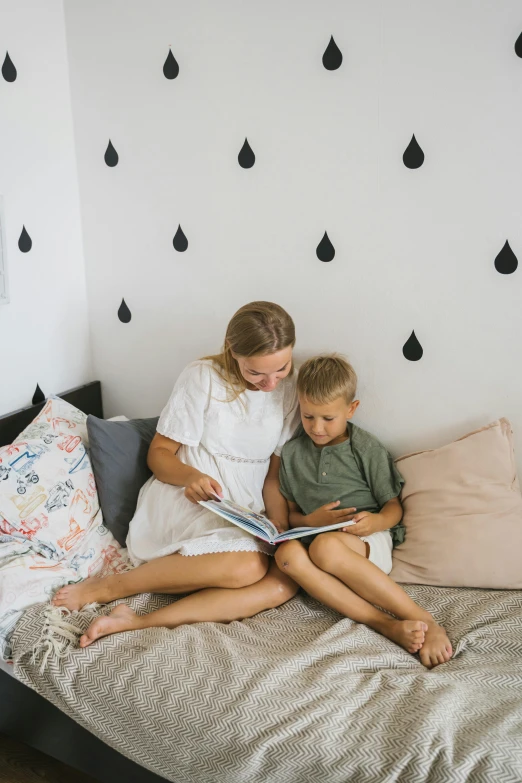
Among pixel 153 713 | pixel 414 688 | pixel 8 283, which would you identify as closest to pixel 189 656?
pixel 153 713

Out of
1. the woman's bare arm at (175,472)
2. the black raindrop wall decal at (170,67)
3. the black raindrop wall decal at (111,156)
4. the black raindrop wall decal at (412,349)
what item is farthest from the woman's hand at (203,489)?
the black raindrop wall decal at (170,67)

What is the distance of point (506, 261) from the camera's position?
A: 158cm

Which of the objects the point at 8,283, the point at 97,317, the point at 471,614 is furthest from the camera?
the point at 97,317

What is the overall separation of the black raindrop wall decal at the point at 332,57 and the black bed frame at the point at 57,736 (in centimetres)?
165

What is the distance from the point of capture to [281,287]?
1.85m

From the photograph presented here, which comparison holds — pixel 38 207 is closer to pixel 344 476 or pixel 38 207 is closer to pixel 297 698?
pixel 344 476

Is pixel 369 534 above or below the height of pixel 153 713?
above

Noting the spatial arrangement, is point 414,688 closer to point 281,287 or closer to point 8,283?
point 281,287

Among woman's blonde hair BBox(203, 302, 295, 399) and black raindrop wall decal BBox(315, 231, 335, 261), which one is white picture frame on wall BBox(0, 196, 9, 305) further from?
black raindrop wall decal BBox(315, 231, 335, 261)

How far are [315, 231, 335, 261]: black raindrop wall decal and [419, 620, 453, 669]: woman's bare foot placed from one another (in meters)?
0.99

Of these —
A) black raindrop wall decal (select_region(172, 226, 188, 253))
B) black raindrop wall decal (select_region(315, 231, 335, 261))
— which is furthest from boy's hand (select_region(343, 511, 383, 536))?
black raindrop wall decal (select_region(172, 226, 188, 253))

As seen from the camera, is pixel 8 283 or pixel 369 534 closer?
pixel 369 534

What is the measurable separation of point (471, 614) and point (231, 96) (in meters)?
1.48

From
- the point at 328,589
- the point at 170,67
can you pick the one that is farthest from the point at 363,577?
the point at 170,67
